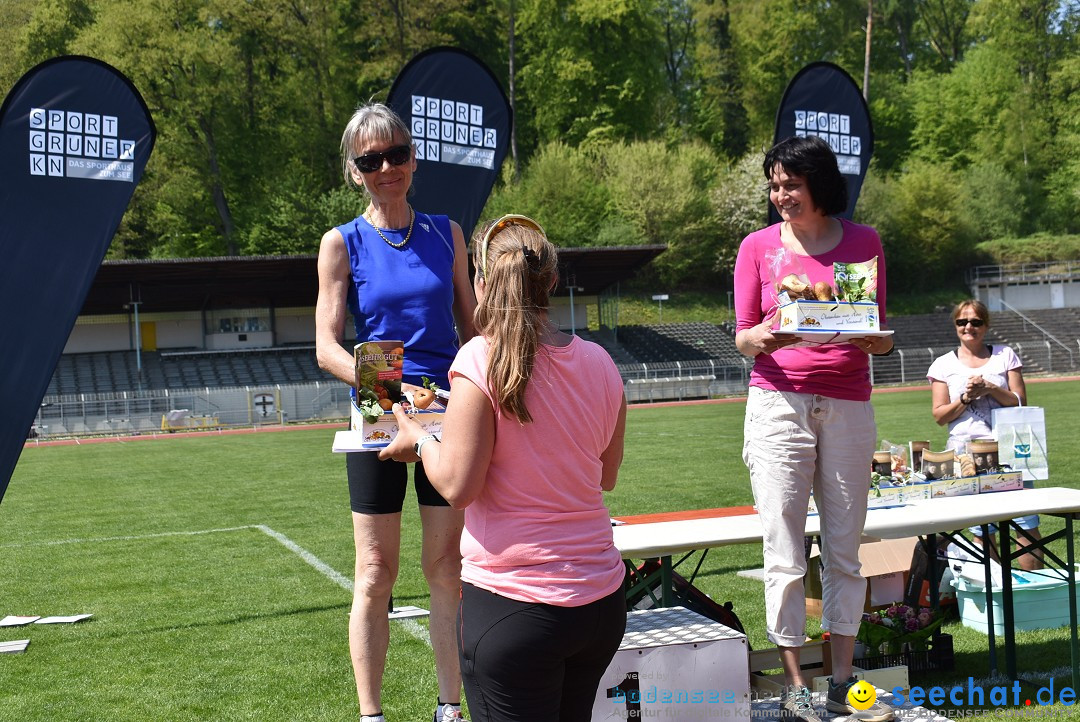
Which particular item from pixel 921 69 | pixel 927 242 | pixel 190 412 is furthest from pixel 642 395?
pixel 921 69

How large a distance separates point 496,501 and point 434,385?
0.76 m

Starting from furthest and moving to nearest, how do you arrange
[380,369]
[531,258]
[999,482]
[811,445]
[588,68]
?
[588,68] < [999,482] < [811,445] < [380,369] < [531,258]

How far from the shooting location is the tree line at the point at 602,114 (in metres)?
54.0

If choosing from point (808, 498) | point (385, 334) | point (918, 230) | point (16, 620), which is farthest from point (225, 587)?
point (918, 230)

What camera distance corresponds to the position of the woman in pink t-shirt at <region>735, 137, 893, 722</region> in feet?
12.5

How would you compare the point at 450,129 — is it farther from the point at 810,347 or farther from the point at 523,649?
the point at 523,649

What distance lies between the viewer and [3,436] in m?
5.34

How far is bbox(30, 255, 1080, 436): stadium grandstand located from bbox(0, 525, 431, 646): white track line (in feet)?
73.0

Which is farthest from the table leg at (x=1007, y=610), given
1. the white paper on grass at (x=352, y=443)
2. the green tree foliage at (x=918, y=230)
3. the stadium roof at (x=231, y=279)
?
the green tree foliage at (x=918, y=230)

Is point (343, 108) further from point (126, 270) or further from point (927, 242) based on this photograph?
point (927, 242)

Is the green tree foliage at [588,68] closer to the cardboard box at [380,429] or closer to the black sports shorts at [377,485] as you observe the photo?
the black sports shorts at [377,485]

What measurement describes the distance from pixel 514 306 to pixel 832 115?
22.1ft

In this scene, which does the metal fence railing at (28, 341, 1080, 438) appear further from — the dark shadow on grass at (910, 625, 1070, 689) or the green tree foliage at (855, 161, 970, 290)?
the green tree foliage at (855, 161, 970, 290)

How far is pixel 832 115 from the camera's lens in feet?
28.0
